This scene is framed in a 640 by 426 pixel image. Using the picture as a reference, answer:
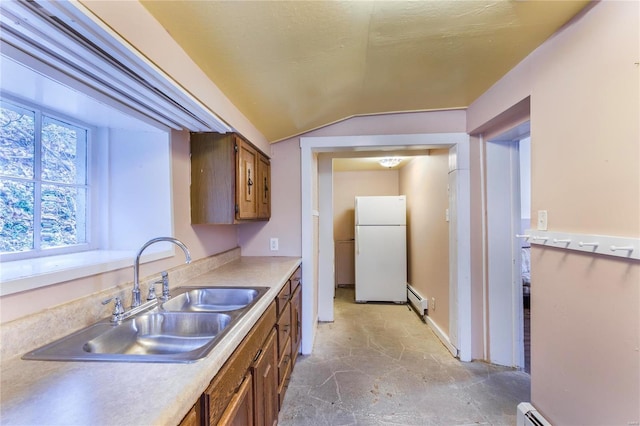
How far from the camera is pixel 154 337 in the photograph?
1.11 meters

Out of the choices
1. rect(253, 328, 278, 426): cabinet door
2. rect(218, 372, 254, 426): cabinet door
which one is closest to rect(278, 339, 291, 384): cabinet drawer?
rect(253, 328, 278, 426): cabinet door

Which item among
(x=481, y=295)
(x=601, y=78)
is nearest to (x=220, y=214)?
(x=601, y=78)

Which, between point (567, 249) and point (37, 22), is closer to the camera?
point (37, 22)

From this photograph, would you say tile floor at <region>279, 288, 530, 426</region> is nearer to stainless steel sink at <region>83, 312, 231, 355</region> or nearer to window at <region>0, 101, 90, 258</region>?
stainless steel sink at <region>83, 312, 231, 355</region>

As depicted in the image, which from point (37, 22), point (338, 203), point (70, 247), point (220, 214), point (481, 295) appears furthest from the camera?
point (338, 203)

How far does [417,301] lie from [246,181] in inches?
107

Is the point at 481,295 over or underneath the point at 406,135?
underneath

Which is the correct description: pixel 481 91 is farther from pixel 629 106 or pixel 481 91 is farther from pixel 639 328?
pixel 639 328

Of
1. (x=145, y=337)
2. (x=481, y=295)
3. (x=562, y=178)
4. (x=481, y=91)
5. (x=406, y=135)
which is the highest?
(x=481, y=91)

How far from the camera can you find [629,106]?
1.01 meters

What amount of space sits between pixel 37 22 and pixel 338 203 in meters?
4.36

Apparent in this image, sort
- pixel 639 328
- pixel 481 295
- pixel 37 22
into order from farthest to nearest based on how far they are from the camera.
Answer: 1. pixel 481 295
2. pixel 639 328
3. pixel 37 22

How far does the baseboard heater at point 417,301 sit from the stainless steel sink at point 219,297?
95.4 inches

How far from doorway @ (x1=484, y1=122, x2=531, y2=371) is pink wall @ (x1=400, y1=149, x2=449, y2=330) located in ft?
1.43
